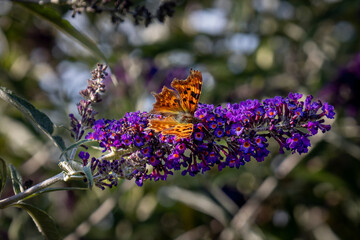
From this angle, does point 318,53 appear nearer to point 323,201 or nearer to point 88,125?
point 323,201

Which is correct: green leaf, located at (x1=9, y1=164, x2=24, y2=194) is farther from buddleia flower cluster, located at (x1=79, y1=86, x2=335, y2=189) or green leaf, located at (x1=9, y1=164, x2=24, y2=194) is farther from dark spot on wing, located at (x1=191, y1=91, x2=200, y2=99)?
dark spot on wing, located at (x1=191, y1=91, x2=200, y2=99)

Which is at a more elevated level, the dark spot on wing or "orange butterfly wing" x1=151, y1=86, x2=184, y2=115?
"orange butterfly wing" x1=151, y1=86, x2=184, y2=115

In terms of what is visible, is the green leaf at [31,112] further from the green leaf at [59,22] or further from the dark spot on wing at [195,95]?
the dark spot on wing at [195,95]

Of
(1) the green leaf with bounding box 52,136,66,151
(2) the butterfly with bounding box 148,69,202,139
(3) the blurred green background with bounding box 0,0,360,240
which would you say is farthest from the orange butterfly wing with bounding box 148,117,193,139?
(3) the blurred green background with bounding box 0,0,360,240

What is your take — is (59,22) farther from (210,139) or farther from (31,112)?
(210,139)

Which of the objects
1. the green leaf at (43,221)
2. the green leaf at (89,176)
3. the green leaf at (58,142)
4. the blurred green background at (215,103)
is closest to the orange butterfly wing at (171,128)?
the green leaf at (89,176)

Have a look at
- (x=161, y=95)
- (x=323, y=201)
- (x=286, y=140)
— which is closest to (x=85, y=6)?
(x=161, y=95)
